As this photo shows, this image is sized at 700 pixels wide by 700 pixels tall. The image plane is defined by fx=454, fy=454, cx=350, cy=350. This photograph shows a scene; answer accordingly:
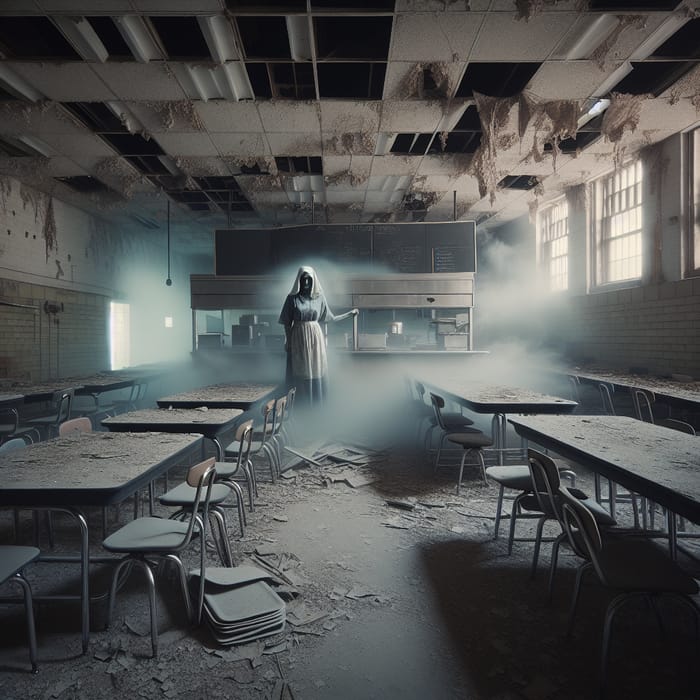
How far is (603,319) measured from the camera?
707cm

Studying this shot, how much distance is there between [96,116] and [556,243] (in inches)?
292

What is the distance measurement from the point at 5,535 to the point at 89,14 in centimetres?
388

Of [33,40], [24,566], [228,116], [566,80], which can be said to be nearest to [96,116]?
[33,40]

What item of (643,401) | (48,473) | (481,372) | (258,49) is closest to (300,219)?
(481,372)

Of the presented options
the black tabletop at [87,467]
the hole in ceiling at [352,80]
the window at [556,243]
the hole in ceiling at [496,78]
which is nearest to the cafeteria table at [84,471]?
the black tabletop at [87,467]

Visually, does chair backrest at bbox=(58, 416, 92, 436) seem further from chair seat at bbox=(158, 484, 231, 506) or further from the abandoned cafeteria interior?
chair seat at bbox=(158, 484, 231, 506)

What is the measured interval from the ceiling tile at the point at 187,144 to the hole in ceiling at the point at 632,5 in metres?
4.14

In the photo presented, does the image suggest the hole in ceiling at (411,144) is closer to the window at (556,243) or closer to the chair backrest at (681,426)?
the window at (556,243)

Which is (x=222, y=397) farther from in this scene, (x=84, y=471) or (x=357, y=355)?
(x=357, y=355)

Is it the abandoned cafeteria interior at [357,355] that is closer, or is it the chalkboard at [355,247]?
the abandoned cafeteria interior at [357,355]

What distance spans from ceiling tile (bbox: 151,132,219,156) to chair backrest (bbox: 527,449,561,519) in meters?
5.24

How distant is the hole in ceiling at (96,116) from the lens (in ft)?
15.8

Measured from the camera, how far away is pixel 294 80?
14.9 ft

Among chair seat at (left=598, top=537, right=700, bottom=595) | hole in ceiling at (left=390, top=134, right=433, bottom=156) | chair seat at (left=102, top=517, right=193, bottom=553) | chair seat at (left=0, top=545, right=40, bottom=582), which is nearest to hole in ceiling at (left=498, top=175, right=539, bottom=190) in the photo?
hole in ceiling at (left=390, top=134, right=433, bottom=156)
